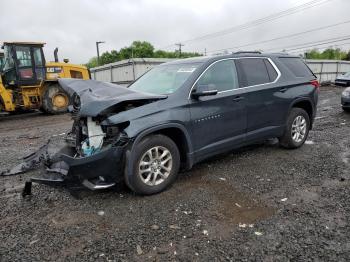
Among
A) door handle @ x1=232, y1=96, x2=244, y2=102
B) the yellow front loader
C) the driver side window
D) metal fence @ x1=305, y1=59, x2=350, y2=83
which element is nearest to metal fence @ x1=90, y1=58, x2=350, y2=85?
metal fence @ x1=305, y1=59, x2=350, y2=83

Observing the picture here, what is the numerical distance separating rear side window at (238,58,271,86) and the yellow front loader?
31.5 feet

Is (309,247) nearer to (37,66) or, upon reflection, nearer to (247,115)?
(247,115)

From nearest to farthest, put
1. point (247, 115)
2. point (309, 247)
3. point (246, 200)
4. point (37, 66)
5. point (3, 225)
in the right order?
point (309, 247), point (3, 225), point (246, 200), point (247, 115), point (37, 66)

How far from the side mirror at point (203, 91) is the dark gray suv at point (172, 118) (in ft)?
0.04

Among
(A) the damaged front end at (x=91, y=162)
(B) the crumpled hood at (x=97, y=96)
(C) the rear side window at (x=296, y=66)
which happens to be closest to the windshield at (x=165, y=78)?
(B) the crumpled hood at (x=97, y=96)

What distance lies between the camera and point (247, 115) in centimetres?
504

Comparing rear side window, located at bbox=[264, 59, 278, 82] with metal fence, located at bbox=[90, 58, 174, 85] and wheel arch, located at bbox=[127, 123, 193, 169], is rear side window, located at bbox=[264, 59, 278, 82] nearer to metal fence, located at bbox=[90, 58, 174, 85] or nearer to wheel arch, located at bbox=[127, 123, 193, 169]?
wheel arch, located at bbox=[127, 123, 193, 169]

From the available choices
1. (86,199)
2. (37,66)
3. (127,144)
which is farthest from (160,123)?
(37,66)

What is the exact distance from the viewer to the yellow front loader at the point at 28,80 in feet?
40.8

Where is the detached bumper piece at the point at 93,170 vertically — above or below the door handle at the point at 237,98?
below

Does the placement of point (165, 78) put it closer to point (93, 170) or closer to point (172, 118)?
point (172, 118)

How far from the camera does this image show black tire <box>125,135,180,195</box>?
381cm

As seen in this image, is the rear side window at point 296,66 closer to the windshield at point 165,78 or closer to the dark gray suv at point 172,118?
the dark gray suv at point 172,118

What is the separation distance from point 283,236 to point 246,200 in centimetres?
87
